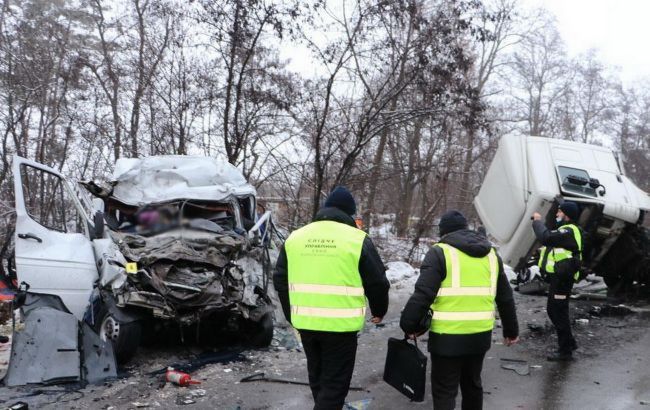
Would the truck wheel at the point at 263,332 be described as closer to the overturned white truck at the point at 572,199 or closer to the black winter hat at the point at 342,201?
the black winter hat at the point at 342,201

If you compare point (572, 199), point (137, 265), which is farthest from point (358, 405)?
point (572, 199)

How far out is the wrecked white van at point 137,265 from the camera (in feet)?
17.2

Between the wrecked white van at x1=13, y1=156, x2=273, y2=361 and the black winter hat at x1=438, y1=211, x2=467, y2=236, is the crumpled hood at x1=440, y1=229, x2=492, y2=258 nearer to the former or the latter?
the black winter hat at x1=438, y1=211, x2=467, y2=236

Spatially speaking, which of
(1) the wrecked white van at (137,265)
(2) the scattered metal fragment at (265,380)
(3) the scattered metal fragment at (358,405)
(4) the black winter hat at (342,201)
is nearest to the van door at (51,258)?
(1) the wrecked white van at (137,265)

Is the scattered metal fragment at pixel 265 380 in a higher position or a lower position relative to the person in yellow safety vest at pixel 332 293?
lower

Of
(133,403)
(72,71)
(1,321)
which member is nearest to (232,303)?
(133,403)

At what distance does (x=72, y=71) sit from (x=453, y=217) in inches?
550

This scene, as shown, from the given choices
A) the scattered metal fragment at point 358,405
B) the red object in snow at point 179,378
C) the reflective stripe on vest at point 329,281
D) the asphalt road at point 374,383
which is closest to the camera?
the reflective stripe on vest at point 329,281

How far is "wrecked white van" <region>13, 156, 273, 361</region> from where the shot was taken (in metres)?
5.23

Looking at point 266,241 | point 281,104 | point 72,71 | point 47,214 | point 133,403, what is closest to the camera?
point 133,403

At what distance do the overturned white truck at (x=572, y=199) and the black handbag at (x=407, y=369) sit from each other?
177 inches

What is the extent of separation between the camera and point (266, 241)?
7.32 metres

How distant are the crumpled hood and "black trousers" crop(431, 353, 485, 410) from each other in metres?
0.67

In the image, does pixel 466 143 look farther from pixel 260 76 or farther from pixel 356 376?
pixel 356 376
